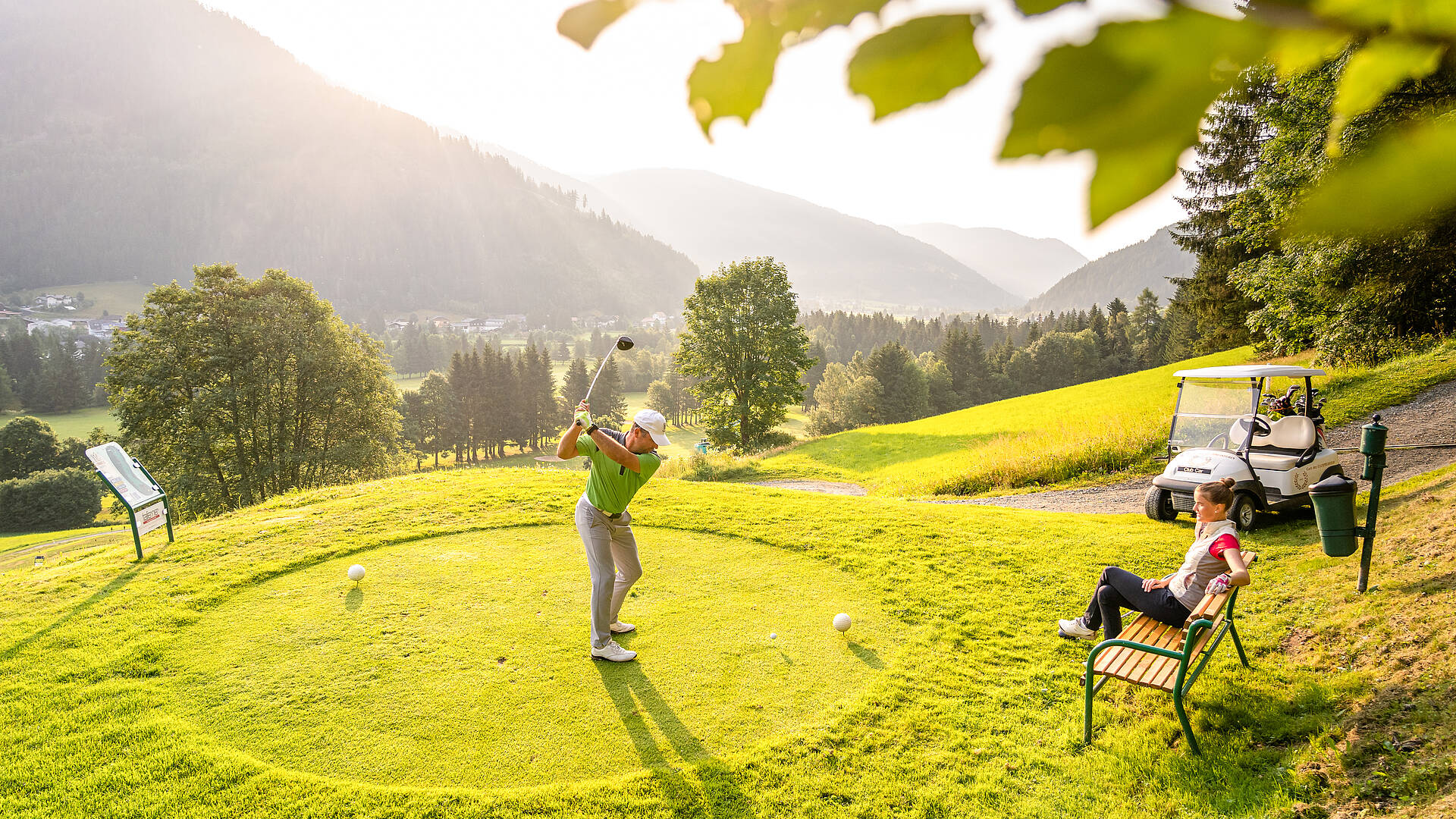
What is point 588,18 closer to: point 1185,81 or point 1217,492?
point 1185,81

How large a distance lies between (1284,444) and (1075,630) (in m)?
6.64

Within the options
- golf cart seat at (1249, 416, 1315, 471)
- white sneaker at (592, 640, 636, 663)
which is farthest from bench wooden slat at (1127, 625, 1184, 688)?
golf cart seat at (1249, 416, 1315, 471)

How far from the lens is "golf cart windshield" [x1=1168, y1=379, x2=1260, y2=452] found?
36.4 ft

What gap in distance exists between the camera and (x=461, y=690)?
561 centimetres

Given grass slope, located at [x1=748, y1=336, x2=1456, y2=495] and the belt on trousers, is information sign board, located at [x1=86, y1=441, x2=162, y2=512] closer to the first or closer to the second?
the belt on trousers

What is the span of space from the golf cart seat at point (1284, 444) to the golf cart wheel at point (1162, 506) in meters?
1.37

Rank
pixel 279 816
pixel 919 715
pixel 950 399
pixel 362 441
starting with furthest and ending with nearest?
pixel 950 399, pixel 362 441, pixel 919 715, pixel 279 816

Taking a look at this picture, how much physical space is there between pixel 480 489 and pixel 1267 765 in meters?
12.8

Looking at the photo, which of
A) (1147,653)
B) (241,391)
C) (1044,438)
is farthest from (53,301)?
(1147,653)

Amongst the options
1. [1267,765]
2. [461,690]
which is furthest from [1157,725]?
[461,690]

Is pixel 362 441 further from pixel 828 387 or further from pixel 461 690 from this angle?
pixel 828 387

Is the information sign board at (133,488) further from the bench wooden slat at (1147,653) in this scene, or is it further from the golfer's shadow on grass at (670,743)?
the bench wooden slat at (1147,653)

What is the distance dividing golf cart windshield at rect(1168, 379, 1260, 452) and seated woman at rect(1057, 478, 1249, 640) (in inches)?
271

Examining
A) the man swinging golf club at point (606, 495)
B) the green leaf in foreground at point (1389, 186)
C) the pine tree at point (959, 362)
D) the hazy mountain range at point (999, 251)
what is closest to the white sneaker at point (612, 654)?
the man swinging golf club at point (606, 495)
